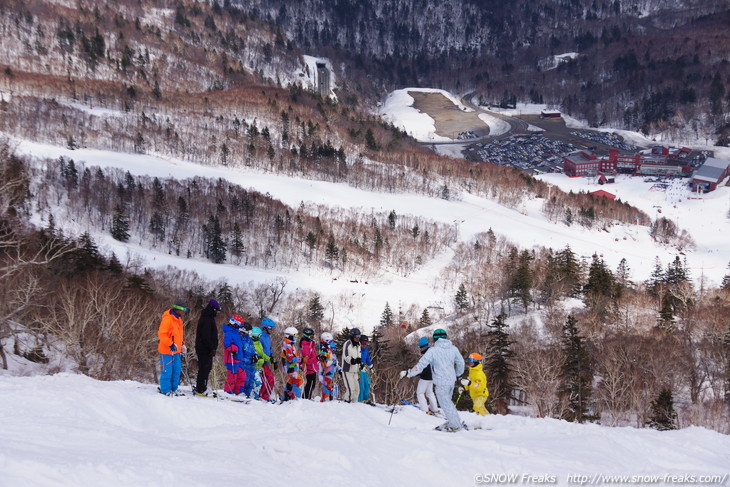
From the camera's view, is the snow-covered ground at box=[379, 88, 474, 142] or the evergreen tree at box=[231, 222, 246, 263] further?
the snow-covered ground at box=[379, 88, 474, 142]

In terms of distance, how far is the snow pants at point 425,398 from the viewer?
12.3m

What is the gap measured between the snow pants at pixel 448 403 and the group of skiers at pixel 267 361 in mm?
923

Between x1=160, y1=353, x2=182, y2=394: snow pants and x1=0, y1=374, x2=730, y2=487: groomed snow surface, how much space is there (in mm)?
337

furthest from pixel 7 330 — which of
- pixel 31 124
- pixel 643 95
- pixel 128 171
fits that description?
pixel 643 95

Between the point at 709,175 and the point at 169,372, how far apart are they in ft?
390

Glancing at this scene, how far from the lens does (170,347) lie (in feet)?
37.8

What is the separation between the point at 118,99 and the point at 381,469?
413ft

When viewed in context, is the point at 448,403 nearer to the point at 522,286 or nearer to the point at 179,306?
the point at 179,306

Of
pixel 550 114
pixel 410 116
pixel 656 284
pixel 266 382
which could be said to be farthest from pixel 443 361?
pixel 550 114

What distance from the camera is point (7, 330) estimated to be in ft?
72.0

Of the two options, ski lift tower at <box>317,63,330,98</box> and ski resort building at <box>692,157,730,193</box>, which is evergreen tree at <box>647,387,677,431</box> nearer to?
ski resort building at <box>692,157,730,193</box>

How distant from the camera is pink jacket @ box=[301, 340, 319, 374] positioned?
12.7 m

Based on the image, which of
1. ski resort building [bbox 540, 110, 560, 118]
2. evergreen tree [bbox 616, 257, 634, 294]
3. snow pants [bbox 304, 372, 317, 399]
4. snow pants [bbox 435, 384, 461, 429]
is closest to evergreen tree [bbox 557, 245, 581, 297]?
evergreen tree [bbox 616, 257, 634, 294]

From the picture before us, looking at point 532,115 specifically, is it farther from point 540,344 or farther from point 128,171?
point 540,344
